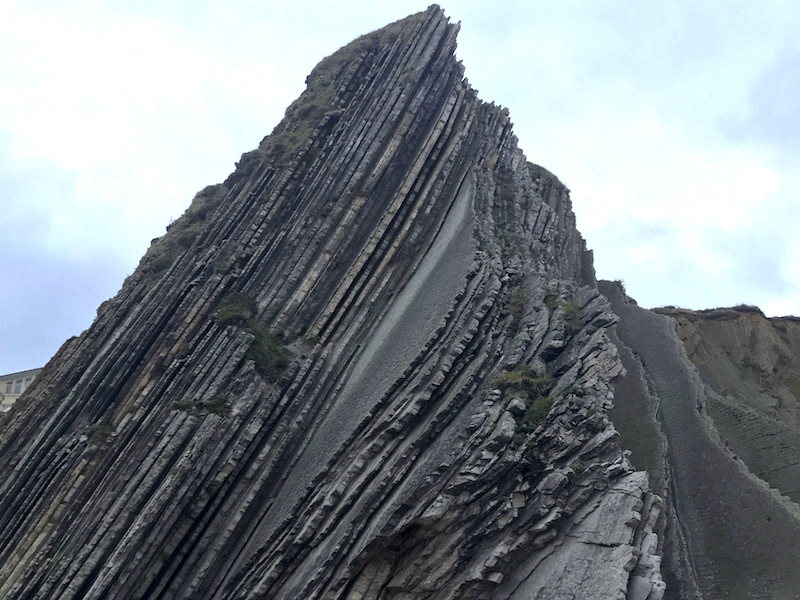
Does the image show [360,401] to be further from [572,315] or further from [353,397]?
[572,315]

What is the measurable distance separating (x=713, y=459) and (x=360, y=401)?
31.6 ft

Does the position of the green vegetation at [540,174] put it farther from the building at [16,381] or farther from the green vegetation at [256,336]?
the building at [16,381]

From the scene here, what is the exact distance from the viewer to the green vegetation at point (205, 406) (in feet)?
75.1

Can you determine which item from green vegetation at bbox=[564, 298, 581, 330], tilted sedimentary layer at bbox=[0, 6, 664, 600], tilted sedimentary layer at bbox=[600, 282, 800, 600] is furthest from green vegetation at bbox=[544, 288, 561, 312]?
tilted sedimentary layer at bbox=[600, 282, 800, 600]

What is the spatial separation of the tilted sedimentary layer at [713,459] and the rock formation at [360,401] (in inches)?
7.4

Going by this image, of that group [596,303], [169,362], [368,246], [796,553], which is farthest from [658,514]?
[169,362]

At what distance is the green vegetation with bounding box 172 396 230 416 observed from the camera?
901 inches

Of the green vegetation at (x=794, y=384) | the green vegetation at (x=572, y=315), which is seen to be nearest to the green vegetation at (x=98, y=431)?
the green vegetation at (x=572, y=315)

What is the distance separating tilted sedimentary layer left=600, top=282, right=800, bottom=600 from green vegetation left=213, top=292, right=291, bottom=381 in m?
10.9

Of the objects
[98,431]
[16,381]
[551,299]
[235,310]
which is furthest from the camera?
[16,381]

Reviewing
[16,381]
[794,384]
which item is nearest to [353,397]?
[794,384]

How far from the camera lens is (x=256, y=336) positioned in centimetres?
2552

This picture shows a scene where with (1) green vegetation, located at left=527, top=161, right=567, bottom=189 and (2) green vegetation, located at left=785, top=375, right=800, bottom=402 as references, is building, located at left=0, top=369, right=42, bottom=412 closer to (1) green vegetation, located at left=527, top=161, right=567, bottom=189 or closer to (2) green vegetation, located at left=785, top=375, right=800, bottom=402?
(1) green vegetation, located at left=527, top=161, right=567, bottom=189

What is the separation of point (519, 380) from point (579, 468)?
3142mm
